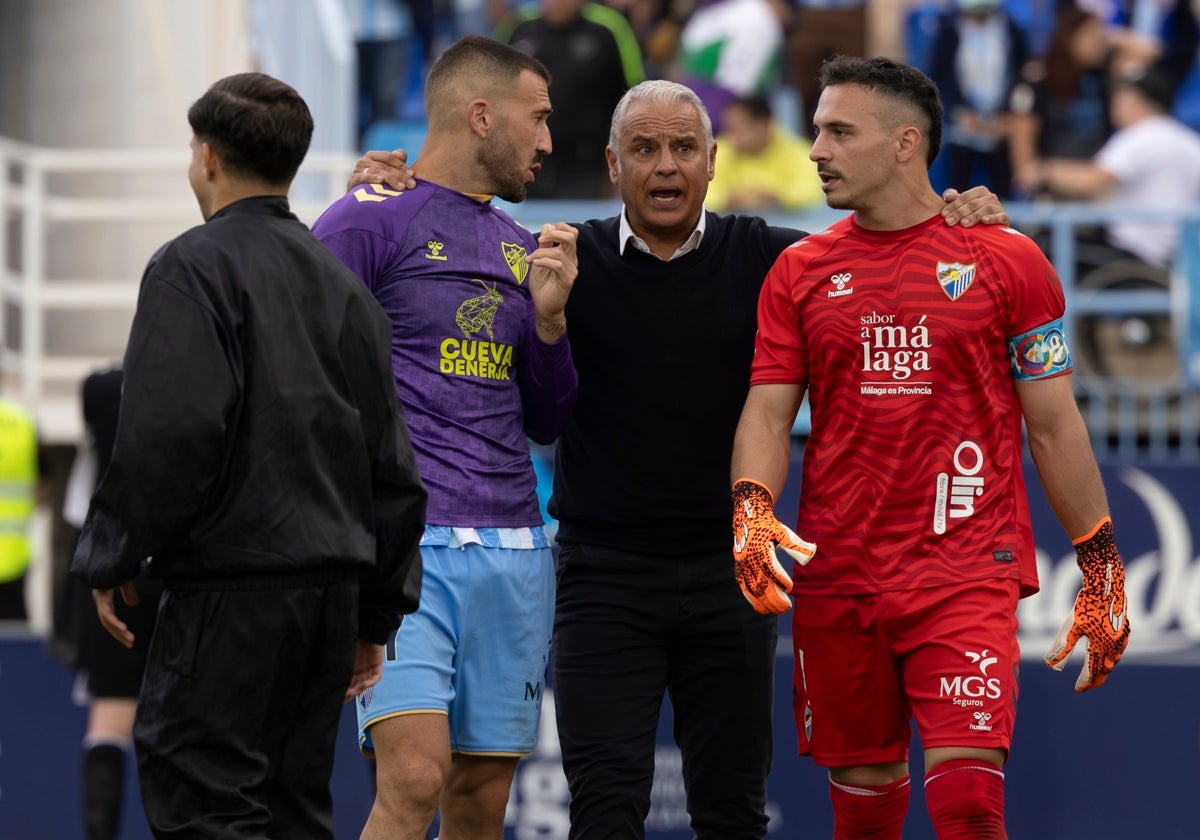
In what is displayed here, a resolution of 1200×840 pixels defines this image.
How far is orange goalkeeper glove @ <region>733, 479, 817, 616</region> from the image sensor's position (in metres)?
4.89

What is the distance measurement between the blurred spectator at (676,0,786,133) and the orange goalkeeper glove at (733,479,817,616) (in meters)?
6.63

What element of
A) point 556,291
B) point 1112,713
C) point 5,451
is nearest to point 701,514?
point 556,291

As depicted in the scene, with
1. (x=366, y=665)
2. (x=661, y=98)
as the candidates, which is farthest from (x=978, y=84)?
(x=366, y=665)

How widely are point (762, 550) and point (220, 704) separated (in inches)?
59.9

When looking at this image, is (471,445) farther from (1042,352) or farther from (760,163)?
(760,163)

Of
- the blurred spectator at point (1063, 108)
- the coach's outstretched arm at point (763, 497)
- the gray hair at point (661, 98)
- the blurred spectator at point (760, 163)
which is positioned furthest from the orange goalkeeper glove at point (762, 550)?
the blurred spectator at point (1063, 108)

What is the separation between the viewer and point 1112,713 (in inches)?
348

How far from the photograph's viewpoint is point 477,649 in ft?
16.8

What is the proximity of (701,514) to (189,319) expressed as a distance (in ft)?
6.15

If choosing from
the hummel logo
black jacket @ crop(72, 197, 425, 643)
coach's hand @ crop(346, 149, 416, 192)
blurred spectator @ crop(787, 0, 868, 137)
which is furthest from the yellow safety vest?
the hummel logo

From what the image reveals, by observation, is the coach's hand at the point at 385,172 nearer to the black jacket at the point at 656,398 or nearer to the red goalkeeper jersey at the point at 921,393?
the black jacket at the point at 656,398

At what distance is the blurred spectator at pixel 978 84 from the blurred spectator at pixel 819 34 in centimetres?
63

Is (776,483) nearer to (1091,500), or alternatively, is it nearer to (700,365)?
(700,365)

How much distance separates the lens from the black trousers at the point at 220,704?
409 cm
